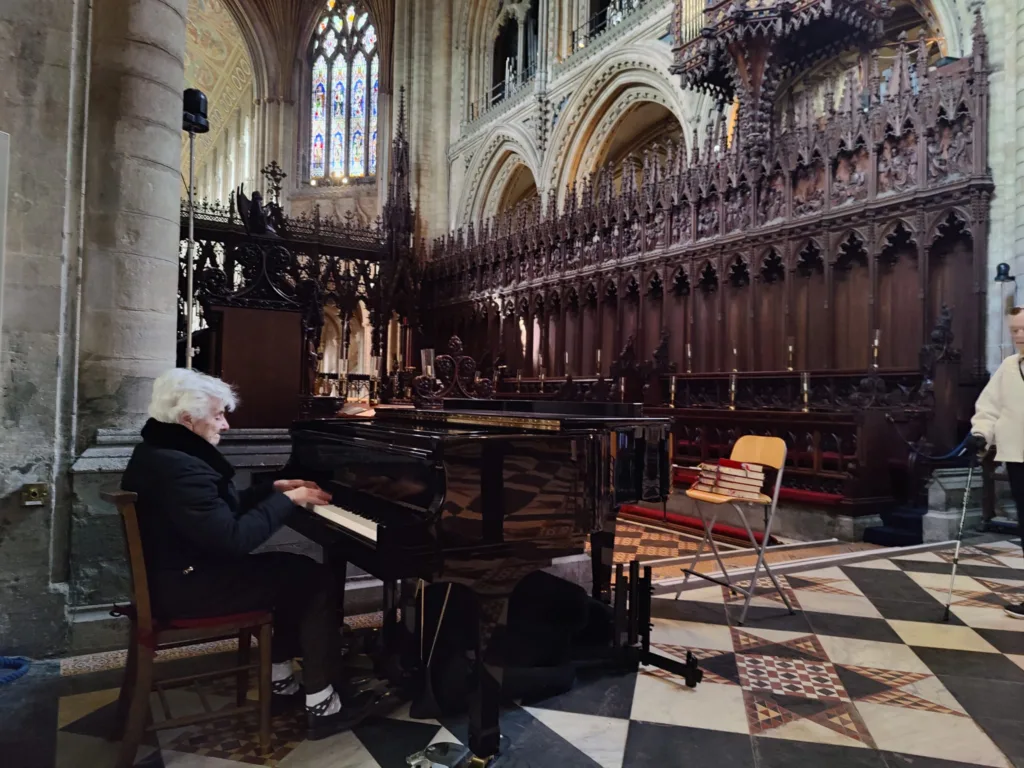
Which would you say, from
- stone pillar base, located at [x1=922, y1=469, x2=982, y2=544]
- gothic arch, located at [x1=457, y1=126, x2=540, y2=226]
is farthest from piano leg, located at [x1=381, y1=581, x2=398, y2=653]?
gothic arch, located at [x1=457, y1=126, x2=540, y2=226]

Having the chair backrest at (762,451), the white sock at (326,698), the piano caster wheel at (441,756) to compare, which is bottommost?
the piano caster wheel at (441,756)

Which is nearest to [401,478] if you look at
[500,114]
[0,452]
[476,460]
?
[476,460]

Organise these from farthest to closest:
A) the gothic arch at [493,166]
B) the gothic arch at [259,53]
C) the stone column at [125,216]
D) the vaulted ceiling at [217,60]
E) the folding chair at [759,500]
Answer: the vaulted ceiling at [217,60] → the gothic arch at [259,53] → the gothic arch at [493,166] → the folding chair at [759,500] → the stone column at [125,216]

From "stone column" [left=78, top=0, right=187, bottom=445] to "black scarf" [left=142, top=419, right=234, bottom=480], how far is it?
1.33m

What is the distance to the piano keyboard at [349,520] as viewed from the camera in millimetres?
2227

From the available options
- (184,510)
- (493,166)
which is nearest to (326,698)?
(184,510)

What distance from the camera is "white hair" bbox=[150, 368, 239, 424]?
2171 mm

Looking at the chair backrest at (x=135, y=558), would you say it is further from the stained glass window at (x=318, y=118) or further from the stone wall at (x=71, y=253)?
the stained glass window at (x=318, y=118)

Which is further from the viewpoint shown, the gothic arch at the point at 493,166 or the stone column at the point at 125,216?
the gothic arch at the point at 493,166

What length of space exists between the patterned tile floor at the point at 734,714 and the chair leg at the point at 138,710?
14 centimetres

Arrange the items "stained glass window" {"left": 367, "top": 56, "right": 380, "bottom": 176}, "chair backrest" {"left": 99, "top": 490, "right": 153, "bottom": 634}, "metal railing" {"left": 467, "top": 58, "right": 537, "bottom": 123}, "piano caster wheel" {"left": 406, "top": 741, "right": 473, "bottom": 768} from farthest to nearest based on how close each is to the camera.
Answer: "stained glass window" {"left": 367, "top": 56, "right": 380, "bottom": 176}
"metal railing" {"left": 467, "top": 58, "right": 537, "bottom": 123}
"piano caster wheel" {"left": 406, "top": 741, "right": 473, "bottom": 768}
"chair backrest" {"left": 99, "top": 490, "right": 153, "bottom": 634}

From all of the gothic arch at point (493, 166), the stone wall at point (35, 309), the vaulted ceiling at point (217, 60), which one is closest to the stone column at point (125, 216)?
the stone wall at point (35, 309)

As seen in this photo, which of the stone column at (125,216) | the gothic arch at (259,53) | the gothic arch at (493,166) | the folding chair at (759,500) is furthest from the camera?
the gothic arch at (259,53)

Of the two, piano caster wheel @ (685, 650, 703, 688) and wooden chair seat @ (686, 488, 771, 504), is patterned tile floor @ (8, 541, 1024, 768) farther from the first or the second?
wooden chair seat @ (686, 488, 771, 504)
